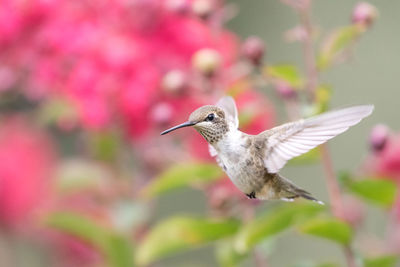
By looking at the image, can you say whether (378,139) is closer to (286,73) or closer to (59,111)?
(286,73)

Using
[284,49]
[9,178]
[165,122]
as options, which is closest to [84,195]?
[9,178]

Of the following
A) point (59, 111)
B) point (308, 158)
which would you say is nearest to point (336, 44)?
point (308, 158)

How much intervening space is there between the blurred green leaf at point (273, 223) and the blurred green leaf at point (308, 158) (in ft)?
0.20

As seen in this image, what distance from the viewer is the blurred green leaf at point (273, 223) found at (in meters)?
0.88

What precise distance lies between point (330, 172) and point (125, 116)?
1.83 ft

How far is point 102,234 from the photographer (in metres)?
1.30

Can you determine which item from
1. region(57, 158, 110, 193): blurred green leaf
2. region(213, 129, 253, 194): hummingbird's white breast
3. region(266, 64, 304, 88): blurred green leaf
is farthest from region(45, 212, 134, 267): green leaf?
region(213, 129, 253, 194): hummingbird's white breast

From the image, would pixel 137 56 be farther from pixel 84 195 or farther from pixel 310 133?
pixel 310 133

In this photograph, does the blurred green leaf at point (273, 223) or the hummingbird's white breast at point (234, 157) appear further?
the blurred green leaf at point (273, 223)

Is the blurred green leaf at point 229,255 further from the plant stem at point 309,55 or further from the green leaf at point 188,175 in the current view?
the plant stem at point 309,55

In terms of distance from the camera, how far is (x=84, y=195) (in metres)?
1.66

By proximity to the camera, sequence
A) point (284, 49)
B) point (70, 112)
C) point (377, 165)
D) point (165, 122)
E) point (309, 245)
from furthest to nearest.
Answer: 1. point (284, 49)
2. point (309, 245)
3. point (70, 112)
4. point (377, 165)
5. point (165, 122)

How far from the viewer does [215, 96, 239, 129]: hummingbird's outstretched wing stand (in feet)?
2.35

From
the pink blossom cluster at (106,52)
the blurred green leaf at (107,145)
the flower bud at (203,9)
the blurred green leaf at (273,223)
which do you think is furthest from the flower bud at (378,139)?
the blurred green leaf at (107,145)
